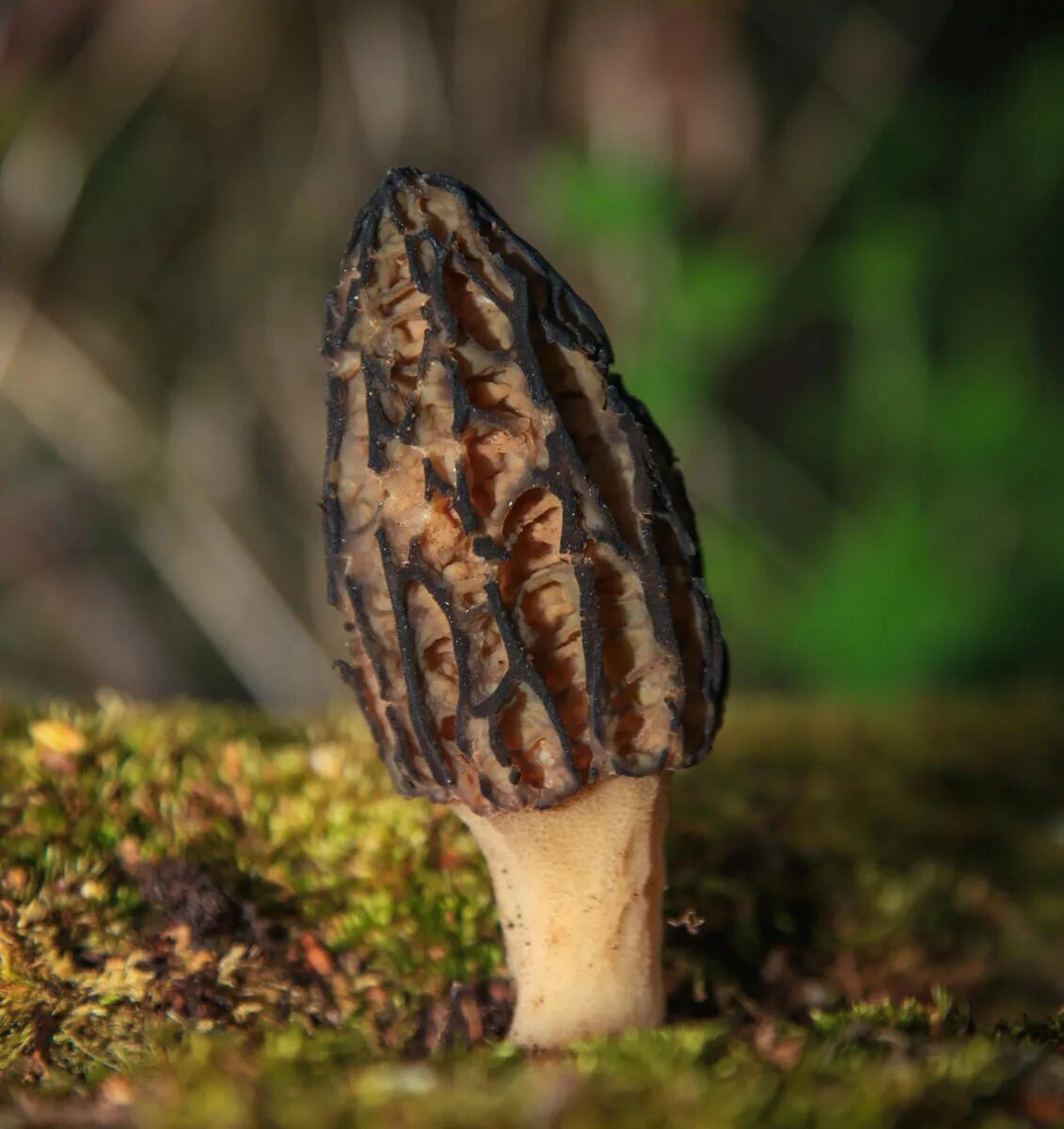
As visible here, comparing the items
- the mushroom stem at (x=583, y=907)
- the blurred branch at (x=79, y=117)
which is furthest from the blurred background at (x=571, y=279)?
the mushroom stem at (x=583, y=907)

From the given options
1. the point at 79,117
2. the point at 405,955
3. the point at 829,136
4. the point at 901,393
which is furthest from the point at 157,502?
the point at 405,955

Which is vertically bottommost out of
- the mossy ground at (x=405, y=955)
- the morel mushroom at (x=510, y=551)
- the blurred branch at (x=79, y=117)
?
the mossy ground at (x=405, y=955)

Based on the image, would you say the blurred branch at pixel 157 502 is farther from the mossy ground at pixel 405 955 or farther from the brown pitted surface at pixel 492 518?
the brown pitted surface at pixel 492 518

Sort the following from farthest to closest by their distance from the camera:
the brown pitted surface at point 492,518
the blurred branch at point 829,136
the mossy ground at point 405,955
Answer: the blurred branch at point 829,136 → the brown pitted surface at point 492,518 → the mossy ground at point 405,955

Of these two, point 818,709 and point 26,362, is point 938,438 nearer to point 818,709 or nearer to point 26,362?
point 818,709

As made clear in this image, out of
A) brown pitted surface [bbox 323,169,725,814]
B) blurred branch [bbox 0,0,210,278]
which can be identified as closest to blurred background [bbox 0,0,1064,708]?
blurred branch [bbox 0,0,210,278]

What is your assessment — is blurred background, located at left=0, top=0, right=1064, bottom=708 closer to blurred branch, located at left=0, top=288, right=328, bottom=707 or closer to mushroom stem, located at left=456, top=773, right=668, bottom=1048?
blurred branch, located at left=0, top=288, right=328, bottom=707
